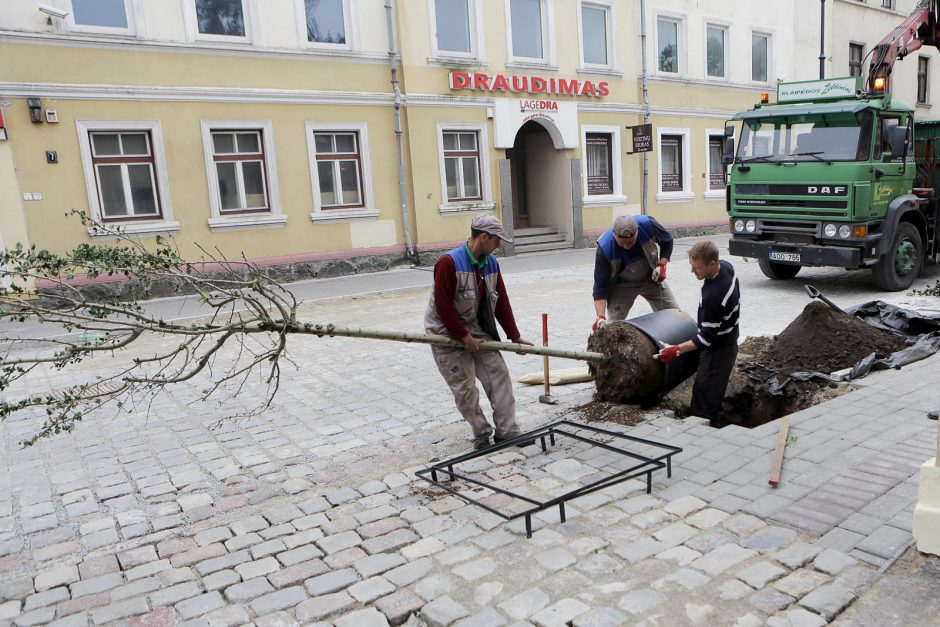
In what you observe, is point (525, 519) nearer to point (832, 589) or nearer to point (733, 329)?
point (832, 589)

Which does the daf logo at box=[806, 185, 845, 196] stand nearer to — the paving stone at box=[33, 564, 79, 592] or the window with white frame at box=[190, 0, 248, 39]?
the paving stone at box=[33, 564, 79, 592]

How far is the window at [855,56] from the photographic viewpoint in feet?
87.8

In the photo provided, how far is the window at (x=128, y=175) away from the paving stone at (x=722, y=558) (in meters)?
12.7

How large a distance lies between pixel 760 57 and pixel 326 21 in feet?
52.0

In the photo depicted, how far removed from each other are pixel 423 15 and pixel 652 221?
1241cm

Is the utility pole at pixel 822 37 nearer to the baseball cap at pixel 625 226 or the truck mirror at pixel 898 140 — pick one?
the truck mirror at pixel 898 140

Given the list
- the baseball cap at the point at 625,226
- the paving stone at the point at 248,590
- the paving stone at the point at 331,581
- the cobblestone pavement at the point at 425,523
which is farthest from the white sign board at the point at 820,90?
the paving stone at the point at 248,590

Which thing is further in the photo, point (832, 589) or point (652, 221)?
point (652, 221)

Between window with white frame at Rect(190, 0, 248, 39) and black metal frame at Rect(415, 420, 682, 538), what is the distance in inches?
496

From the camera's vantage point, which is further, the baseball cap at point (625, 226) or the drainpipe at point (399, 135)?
the drainpipe at point (399, 135)

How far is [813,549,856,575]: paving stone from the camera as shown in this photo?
3197 millimetres

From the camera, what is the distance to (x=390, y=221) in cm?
1686

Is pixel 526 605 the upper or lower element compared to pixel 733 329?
lower

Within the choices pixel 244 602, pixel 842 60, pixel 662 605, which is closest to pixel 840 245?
pixel 662 605
